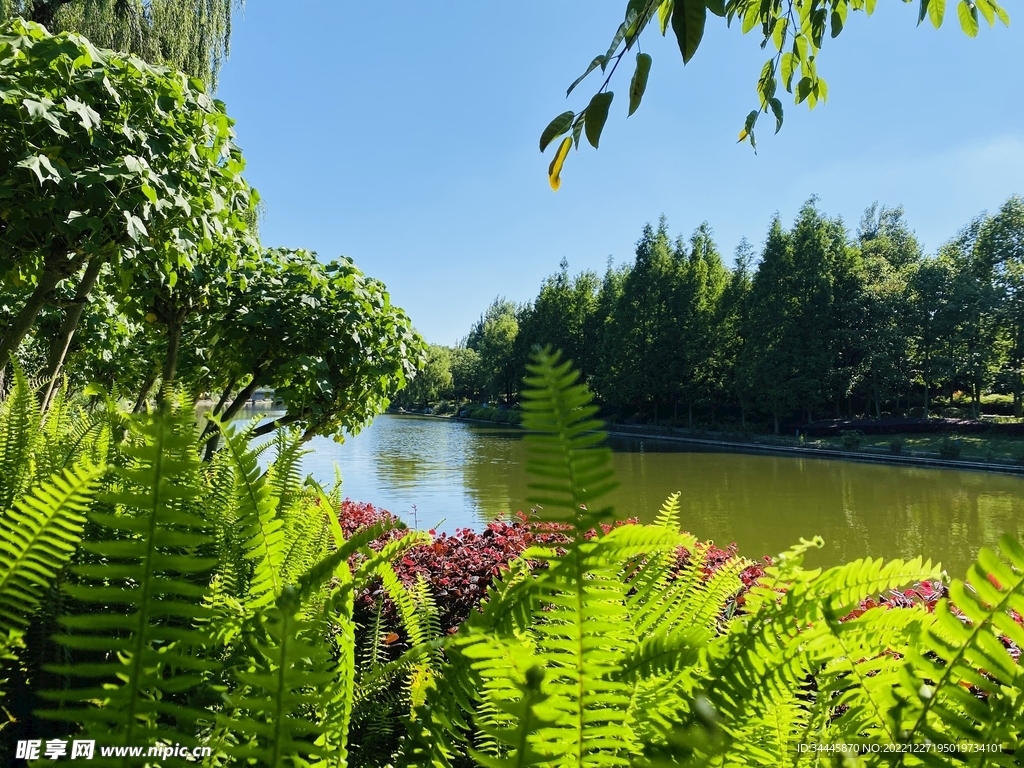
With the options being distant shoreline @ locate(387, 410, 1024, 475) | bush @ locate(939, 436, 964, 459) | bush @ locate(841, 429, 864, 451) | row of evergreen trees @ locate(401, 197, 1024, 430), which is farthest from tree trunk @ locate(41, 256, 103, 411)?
bush @ locate(841, 429, 864, 451)

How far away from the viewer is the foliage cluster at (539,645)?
0.33 metres

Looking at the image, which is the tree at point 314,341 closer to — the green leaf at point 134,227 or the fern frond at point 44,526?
the green leaf at point 134,227

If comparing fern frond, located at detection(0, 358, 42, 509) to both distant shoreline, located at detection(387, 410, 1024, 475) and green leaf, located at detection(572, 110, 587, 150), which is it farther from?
distant shoreline, located at detection(387, 410, 1024, 475)

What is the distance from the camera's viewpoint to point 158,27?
7676 mm

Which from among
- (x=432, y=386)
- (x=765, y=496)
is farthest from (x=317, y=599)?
(x=432, y=386)

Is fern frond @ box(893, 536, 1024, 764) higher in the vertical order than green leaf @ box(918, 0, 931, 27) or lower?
lower

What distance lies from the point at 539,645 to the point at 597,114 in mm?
914

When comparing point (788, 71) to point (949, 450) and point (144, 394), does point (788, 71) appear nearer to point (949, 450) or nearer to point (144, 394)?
point (144, 394)

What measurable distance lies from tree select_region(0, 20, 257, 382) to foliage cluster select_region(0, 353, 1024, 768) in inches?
79.3

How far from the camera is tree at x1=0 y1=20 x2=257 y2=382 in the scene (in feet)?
7.36

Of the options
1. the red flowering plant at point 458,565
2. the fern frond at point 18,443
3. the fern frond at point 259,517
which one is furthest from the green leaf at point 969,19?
the fern frond at point 18,443

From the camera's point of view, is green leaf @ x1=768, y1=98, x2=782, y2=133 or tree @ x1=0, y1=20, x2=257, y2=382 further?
tree @ x1=0, y1=20, x2=257, y2=382

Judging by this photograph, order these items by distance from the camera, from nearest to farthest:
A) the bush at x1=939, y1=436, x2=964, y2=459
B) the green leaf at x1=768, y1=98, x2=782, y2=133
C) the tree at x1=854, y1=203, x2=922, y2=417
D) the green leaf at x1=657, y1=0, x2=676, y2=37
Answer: the green leaf at x1=657, y1=0, x2=676, y2=37
the green leaf at x1=768, y1=98, x2=782, y2=133
the bush at x1=939, y1=436, x2=964, y2=459
the tree at x1=854, y1=203, x2=922, y2=417

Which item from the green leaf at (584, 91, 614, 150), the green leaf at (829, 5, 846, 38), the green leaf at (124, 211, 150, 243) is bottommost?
the green leaf at (584, 91, 614, 150)
